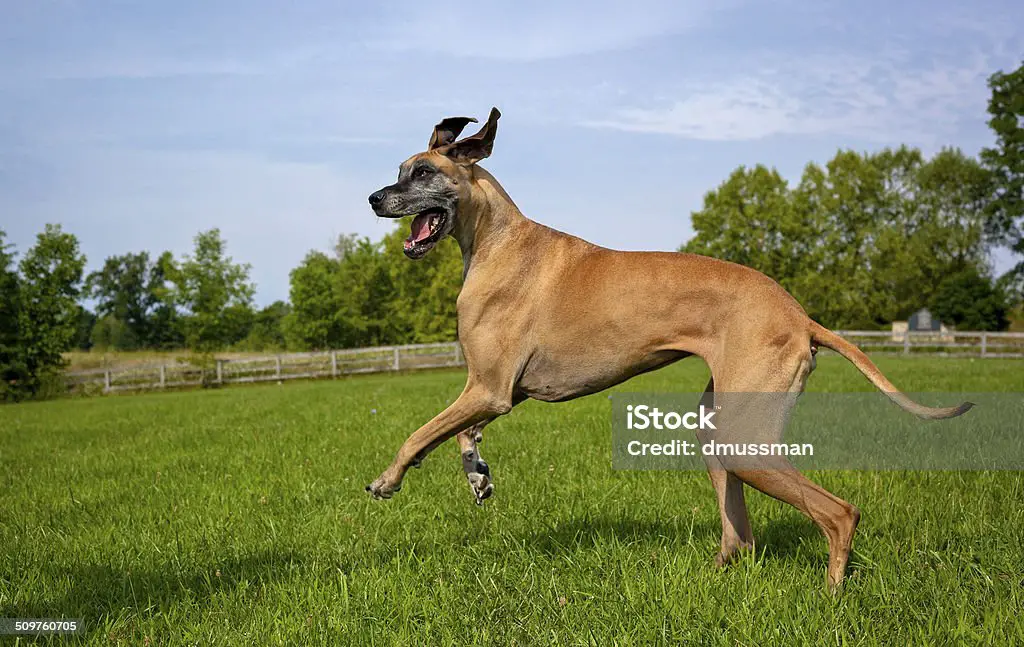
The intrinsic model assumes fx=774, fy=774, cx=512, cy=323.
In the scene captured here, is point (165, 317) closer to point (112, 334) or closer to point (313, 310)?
point (112, 334)

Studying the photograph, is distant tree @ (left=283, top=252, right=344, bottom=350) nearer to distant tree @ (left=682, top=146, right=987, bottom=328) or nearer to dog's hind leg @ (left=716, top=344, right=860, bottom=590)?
distant tree @ (left=682, top=146, right=987, bottom=328)

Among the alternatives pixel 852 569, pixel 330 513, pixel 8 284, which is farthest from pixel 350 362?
pixel 852 569

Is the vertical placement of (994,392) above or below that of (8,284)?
below

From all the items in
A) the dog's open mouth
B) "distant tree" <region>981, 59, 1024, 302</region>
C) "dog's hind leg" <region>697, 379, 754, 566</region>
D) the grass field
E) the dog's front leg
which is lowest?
the grass field

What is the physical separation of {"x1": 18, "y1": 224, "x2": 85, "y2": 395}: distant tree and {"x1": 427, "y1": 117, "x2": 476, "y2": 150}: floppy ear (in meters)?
37.2

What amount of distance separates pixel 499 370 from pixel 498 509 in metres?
2.19

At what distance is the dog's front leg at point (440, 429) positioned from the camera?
4137 mm

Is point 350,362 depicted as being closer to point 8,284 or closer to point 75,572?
point 8,284

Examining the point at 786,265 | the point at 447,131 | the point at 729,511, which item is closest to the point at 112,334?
the point at 786,265

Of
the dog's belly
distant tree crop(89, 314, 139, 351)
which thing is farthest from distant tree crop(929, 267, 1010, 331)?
distant tree crop(89, 314, 139, 351)

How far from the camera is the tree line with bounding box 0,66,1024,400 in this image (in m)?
39.3

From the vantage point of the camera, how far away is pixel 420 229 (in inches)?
173

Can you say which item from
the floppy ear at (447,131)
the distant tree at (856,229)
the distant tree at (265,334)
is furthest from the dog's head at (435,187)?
the distant tree at (265,334)

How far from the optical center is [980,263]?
180 feet
